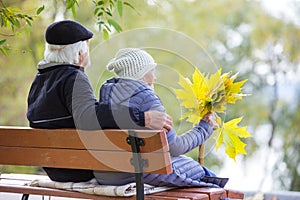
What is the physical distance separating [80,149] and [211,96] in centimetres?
54

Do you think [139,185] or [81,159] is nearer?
[139,185]

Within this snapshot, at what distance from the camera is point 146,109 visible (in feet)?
7.66

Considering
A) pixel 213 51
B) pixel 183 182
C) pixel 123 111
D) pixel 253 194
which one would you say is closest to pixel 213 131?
pixel 183 182

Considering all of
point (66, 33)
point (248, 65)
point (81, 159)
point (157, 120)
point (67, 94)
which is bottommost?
point (81, 159)

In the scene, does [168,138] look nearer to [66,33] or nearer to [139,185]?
[139,185]

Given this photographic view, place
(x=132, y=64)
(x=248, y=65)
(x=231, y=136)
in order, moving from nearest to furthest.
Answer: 1. (x=132, y=64)
2. (x=231, y=136)
3. (x=248, y=65)

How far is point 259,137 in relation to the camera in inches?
249

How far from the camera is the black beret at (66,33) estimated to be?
2.54m

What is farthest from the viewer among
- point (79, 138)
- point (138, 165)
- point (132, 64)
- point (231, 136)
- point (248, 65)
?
point (248, 65)

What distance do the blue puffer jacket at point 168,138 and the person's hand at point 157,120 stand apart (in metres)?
0.04

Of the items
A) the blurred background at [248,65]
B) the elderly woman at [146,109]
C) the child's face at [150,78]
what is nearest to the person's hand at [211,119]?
the elderly woman at [146,109]

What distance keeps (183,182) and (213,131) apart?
0.82 ft

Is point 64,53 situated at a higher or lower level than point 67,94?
higher

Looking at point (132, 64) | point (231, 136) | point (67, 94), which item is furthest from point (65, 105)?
point (231, 136)
